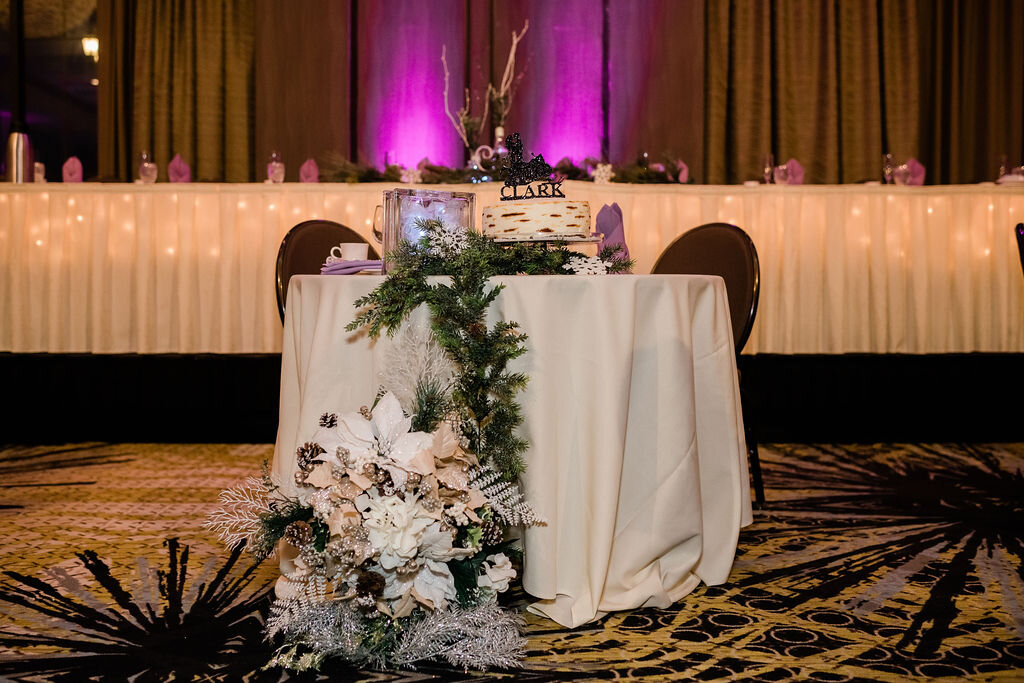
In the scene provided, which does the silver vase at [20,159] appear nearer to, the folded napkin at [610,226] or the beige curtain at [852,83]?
the folded napkin at [610,226]

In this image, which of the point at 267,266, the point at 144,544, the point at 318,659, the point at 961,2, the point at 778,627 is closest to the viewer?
the point at 318,659

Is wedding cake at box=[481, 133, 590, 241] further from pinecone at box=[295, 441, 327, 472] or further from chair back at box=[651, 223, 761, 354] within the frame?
chair back at box=[651, 223, 761, 354]

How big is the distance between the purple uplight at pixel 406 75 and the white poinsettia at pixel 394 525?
15.9 feet

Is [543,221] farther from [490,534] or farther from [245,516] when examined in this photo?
[245,516]

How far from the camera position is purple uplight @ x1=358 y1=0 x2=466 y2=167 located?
6262mm

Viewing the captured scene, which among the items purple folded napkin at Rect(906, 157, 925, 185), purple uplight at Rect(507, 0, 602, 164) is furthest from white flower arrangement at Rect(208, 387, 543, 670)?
purple uplight at Rect(507, 0, 602, 164)

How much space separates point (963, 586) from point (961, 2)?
5256 mm

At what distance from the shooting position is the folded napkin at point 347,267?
2.30 metres

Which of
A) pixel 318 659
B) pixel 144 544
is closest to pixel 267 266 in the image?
pixel 144 544

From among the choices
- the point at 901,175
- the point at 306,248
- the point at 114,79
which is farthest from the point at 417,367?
the point at 114,79

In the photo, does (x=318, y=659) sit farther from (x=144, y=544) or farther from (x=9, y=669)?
(x=144, y=544)

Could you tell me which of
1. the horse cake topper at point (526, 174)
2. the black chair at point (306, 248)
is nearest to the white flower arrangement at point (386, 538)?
the horse cake topper at point (526, 174)

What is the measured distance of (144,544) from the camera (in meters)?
2.62

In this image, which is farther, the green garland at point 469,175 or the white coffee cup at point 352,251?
the green garland at point 469,175
